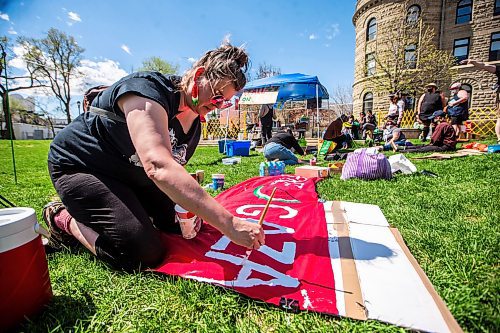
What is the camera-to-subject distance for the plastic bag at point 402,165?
11.9ft

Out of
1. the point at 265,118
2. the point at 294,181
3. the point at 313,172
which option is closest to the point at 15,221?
the point at 294,181

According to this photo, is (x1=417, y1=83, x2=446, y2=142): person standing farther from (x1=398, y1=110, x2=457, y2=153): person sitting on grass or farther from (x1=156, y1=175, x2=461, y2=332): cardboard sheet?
(x1=156, y1=175, x2=461, y2=332): cardboard sheet

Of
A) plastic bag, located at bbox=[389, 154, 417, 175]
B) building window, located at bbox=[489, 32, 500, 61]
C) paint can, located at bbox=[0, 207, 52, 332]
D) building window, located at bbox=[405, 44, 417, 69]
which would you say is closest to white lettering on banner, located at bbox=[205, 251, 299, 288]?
paint can, located at bbox=[0, 207, 52, 332]

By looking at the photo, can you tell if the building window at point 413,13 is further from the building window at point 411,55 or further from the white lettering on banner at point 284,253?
the white lettering on banner at point 284,253

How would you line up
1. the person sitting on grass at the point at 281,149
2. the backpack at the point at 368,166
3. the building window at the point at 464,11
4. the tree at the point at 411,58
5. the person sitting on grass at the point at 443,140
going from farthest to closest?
the building window at the point at 464,11, the tree at the point at 411,58, the person sitting on grass at the point at 443,140, the person sitting on grass at the point at 281,149, the backpack at the point at 368,166

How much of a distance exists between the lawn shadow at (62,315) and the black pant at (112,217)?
25cm

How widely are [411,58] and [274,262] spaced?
2252 cm

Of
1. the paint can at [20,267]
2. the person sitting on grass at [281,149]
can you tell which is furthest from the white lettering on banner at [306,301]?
the person sitting on grass at [281,149]

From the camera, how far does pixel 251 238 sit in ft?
3.47

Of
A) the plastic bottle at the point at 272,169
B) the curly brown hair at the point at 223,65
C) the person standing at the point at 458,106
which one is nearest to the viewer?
the curly brown hair at the point at 223,65

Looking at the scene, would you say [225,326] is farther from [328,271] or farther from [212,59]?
[212,59]

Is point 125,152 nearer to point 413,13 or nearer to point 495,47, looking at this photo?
point 413,13

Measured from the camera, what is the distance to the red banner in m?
1.14

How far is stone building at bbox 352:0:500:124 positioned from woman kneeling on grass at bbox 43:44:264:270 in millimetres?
21438
